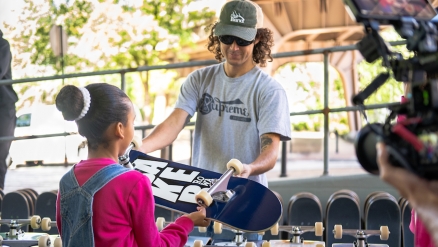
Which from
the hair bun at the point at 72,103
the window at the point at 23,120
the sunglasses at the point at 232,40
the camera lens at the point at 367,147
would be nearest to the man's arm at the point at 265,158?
the sunglasses at the point at 232,40

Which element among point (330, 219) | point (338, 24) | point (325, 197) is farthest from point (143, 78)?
point (330, 219)

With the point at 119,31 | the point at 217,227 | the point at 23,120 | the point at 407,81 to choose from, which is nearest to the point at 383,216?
the point at 217,227

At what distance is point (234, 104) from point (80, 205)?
39.5 inches

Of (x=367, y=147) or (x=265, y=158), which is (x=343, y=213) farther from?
(x=367, y=147)

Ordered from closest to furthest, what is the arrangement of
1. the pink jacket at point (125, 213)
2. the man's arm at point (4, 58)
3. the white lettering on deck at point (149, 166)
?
the pink jacket at point (125, 213), the white lettering on deck at point (149, 166), the man's arm at point (4, 58)

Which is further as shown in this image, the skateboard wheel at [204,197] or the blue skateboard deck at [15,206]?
the blue skateboard deck at [15,206]

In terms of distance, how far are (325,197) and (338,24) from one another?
6.46 m

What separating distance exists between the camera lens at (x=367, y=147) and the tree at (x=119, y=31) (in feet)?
29.3

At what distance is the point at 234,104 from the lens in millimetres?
2988

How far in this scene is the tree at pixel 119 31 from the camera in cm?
1021

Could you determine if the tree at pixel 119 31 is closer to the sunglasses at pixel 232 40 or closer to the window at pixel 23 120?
the window at pixel 23 120

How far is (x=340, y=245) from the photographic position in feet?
9.69

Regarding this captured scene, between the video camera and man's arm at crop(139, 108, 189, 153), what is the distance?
1.68 m

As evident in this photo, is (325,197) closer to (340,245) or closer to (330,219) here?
(330,219)
